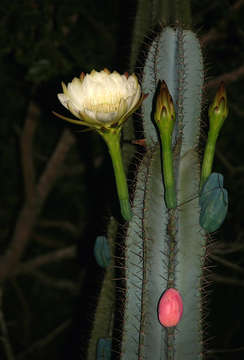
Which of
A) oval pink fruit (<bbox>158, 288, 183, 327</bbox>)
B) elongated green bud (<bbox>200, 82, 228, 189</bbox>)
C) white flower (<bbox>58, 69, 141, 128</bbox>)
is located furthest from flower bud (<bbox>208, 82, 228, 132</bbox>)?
oval pink fruit (<bbox>158, 288, 183, 327</bbox>)

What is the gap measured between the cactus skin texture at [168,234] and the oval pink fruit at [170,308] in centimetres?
3

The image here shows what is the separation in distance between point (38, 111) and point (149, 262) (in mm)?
1272

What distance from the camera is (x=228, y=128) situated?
2.03 m

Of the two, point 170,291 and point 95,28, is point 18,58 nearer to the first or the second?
point 95,28

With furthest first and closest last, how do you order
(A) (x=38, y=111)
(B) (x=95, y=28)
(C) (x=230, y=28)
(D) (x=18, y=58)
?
1. (B) (x=95, y=28)
2. (A) (x=38, y=111)
3. (C) (x=230, y=28)
4. (D) (x=18, y=58)

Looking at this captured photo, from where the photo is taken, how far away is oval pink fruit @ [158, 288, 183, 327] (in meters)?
0.62

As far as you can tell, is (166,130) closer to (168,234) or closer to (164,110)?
(164,110)

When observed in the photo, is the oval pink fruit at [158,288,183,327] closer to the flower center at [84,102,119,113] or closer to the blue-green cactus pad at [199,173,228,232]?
the blue-green cactus pad at [199,173,228,232]

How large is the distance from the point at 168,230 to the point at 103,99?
0.22 metres

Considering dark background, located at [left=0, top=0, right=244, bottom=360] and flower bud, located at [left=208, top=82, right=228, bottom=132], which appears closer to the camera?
flower bud, located at [left=208, top=82, right=228, bottom=132]

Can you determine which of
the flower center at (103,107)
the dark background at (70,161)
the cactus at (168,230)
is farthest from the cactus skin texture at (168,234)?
the dark background at (70,161)

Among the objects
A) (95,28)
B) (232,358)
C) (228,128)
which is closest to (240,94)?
(228,128)

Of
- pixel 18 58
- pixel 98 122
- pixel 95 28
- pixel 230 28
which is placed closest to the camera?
pixel 98 122

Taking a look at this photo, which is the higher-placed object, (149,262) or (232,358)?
(149,262)
